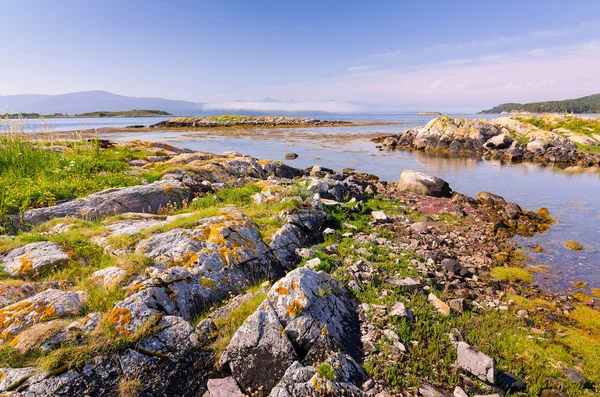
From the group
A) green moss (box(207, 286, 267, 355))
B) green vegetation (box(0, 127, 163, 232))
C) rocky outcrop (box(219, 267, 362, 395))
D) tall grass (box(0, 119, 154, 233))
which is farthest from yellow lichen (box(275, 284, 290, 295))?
green vegetation (box(0, 127, 163, 232))

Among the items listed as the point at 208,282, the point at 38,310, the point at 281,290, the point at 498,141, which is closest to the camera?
the point at 38,310

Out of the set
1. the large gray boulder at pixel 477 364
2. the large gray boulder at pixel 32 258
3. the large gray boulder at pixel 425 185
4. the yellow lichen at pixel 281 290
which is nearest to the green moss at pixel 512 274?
the large gray boulder at pixel 477 364

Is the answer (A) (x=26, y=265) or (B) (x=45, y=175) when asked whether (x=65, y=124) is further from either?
(A) (x=26, y=265)

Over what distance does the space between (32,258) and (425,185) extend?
811 inches

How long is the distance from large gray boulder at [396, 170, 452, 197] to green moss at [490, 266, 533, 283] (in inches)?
394

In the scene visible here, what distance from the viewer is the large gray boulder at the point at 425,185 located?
20469 mm

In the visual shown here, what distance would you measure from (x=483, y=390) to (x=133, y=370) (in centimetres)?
589

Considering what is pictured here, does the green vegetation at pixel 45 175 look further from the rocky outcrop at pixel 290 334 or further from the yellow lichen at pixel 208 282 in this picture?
the rocky outcrop at pixel 290 334

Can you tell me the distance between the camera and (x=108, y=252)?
23.8 feet

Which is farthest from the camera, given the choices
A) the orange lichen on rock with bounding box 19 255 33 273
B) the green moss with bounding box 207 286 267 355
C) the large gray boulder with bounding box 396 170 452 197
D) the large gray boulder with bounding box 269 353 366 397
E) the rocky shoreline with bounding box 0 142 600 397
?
the large gray boulder with bounding box 396 170 452 197

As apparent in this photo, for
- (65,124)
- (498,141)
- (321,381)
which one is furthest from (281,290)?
(65,124)

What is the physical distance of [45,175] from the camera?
1309 centimetres

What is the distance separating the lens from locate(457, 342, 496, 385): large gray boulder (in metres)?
5.35

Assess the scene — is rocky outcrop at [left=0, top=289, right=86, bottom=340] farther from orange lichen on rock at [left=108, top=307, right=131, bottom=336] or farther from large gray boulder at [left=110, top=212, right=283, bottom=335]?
large gray boulder at [left=110, top=212, right=283, bottom=335]
